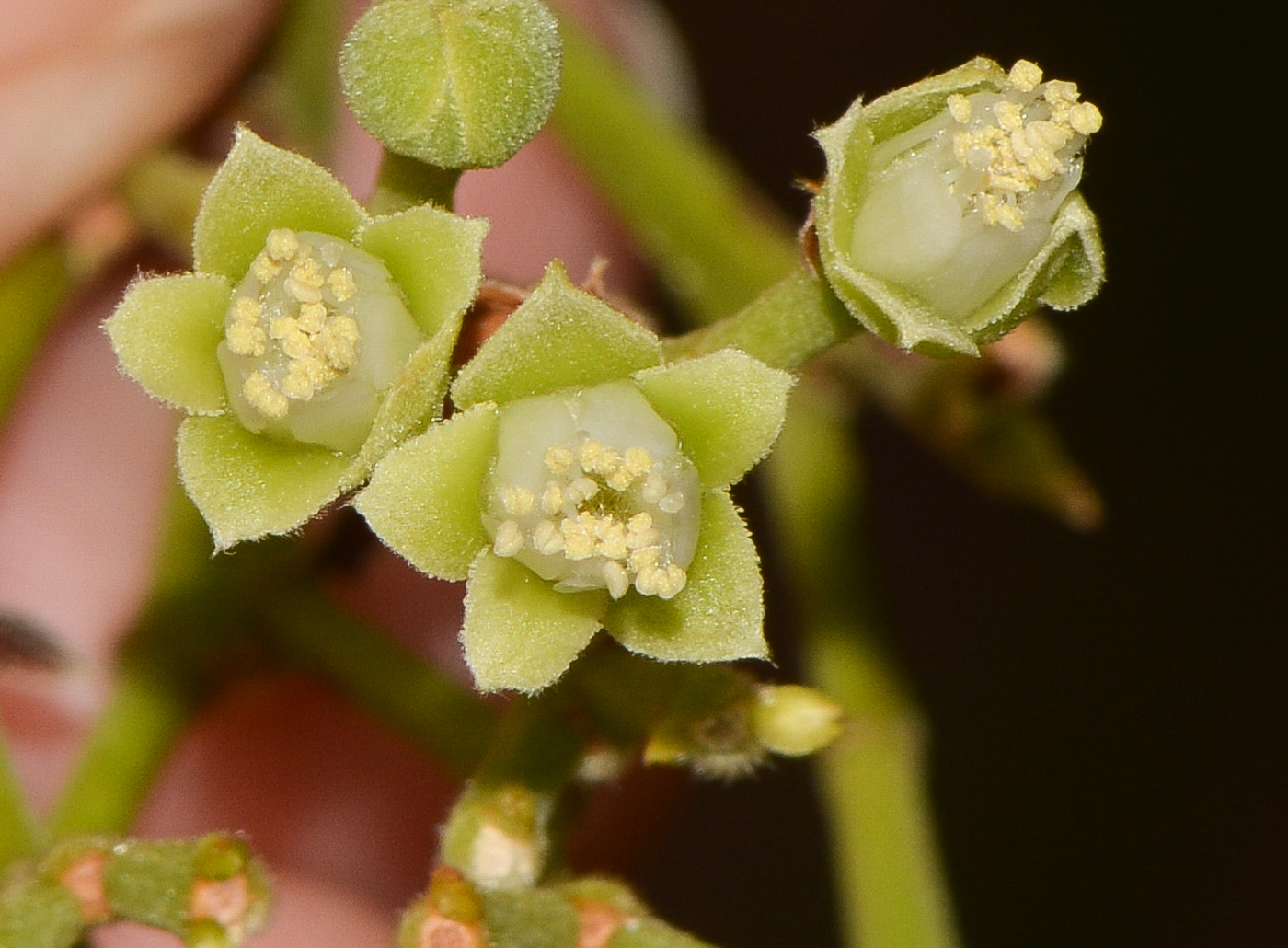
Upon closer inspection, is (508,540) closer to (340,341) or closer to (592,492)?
(592,492)

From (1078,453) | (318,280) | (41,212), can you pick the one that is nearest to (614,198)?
(41,212)

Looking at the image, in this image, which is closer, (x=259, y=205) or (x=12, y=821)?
(x=259, y=205)

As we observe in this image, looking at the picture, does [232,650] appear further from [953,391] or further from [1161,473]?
[1161,473]

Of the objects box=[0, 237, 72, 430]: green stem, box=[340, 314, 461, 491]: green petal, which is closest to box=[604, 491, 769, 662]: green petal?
box=[340, 314, 461, 491]: green petal

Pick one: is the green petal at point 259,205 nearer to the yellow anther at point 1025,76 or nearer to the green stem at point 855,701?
the yellow anther at point 1025,76

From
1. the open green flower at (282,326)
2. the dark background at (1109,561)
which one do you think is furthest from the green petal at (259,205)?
the dark background at (1109,561)

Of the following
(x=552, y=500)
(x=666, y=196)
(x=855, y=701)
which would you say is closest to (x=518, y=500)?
(x=552, y=500)
